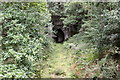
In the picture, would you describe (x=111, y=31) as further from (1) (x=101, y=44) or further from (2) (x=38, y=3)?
(2) (x=38, y=3)

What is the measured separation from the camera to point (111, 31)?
463 centimetres

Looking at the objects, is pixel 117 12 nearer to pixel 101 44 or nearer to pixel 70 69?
pixel 101 44

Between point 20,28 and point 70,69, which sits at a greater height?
point 20,28

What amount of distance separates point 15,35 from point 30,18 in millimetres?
885

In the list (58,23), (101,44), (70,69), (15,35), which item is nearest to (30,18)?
(15,35)

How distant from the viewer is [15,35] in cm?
421

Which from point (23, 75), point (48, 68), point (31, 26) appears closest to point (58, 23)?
point (48, 68)

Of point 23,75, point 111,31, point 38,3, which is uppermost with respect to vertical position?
point 38,3

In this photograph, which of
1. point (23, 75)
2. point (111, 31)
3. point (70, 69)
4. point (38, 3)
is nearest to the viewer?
point (23, 75)

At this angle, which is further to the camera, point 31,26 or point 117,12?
point 31,26

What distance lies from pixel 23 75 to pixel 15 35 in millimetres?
1447

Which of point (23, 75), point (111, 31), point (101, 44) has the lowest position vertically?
point (23, 75)

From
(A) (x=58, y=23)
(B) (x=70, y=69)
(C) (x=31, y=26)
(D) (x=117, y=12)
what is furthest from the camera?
(A) (x=58, y=23)

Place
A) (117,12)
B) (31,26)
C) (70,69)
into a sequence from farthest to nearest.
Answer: (70,69) → (31,26) → (117,12)
